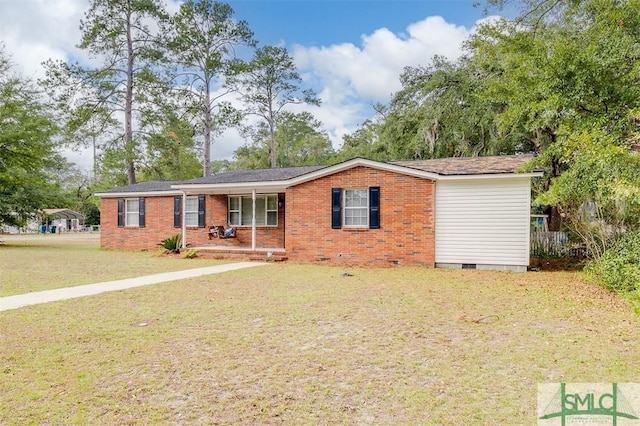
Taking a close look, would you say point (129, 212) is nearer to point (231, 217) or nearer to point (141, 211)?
point (141, 211)

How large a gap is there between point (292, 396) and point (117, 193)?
17954 millimetres

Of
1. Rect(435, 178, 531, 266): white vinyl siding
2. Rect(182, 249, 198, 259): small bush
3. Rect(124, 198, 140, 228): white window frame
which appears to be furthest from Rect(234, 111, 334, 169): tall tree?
Rect(435, 178, 531, 266): white vinyl siding

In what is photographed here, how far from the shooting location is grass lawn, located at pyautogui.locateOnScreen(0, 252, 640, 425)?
3.19m

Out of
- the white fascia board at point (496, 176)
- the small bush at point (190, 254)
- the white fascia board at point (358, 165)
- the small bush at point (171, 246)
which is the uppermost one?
the white fascia board at point (358, 165)

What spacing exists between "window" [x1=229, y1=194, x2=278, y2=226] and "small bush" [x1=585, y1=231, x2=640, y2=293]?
35.3 ft

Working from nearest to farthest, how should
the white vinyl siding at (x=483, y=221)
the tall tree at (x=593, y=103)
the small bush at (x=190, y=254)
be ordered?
the tall tree at (x=593, y=103) → the white vinyl siding at (x=483, y=221) → the small bush at (x=190, y=254)

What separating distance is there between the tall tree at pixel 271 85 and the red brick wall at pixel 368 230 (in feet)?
60.8

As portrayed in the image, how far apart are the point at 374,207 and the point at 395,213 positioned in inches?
26.6

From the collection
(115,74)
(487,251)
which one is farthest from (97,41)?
(487,251)

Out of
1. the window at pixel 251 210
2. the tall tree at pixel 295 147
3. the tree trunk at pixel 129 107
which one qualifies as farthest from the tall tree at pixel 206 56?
the window at pixel 251 210

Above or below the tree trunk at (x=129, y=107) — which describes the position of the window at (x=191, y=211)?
below

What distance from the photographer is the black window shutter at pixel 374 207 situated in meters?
12.6

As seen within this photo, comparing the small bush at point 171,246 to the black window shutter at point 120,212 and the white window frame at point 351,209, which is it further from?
the white window frame at point 351,209

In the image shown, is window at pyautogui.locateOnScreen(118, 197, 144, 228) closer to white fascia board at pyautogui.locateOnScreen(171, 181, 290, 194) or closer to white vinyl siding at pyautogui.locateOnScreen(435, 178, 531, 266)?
white fascia board at pyautogui.locateOnScreen(171, 181, 290, 194)
